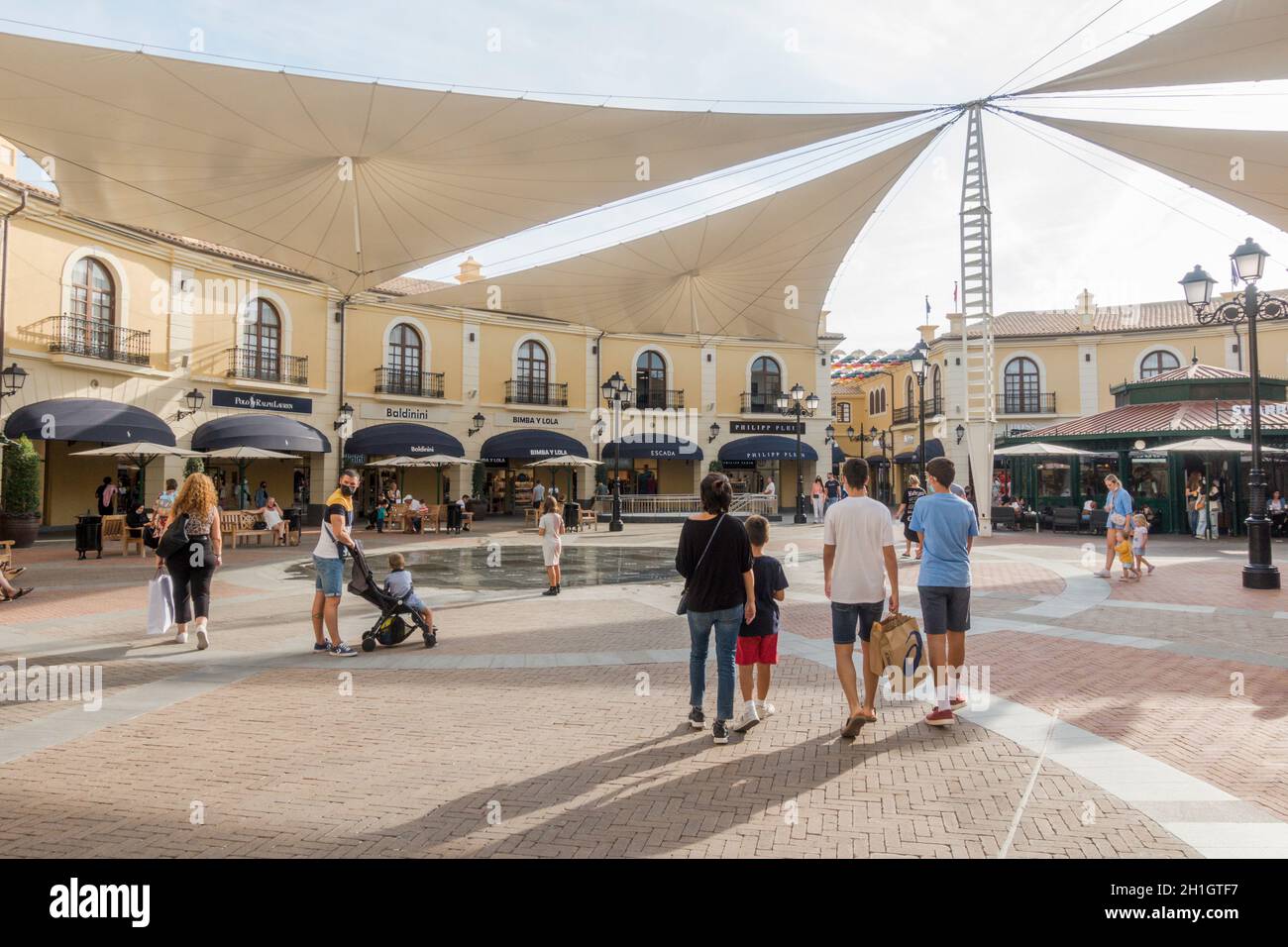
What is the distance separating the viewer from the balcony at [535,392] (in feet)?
99.5

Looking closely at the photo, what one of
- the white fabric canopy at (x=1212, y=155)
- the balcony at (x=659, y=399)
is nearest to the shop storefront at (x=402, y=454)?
the balcony at (x=659, y=399)

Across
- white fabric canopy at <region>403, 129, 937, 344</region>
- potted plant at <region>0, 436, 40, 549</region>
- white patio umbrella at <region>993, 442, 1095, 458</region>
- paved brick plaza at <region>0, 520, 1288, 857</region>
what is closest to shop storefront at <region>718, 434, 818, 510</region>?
white patio umbrella at <region>993, 442, 1095, 458</region>

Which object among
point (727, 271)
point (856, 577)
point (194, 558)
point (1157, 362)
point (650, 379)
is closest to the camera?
point (856, 577)

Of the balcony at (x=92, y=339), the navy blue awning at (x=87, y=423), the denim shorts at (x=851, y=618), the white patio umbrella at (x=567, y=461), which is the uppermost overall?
the balcony at (x=92, y=339)

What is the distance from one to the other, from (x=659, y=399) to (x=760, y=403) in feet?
16.5

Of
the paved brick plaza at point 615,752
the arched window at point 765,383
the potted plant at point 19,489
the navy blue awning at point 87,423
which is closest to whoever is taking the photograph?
the paved brick plaza at point 615,752

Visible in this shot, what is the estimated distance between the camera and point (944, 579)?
192 inches

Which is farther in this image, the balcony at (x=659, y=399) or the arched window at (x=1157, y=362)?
the arched window at (x=1157, y=362)

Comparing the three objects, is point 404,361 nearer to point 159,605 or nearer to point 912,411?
point 159,605

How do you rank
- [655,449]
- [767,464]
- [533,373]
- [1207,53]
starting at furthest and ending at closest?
[767,464] → [655,449] → [533,373] → [1207,53]

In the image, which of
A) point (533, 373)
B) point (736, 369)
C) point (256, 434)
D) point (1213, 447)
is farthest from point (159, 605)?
point (736, 369)

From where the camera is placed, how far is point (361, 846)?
3.19m

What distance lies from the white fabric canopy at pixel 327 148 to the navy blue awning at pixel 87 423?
314 inches

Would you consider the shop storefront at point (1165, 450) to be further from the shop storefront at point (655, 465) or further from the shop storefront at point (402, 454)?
the shop storefront at point (402, 454)
